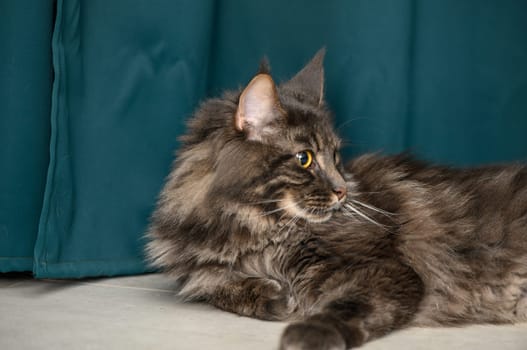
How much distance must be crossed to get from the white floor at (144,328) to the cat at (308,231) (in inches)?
3.0

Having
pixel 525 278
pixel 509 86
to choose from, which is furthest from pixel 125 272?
pixel 509 86

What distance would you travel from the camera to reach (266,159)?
5.99ft

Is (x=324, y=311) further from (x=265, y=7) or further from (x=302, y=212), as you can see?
(x=265, y=7)

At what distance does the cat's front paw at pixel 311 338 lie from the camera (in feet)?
4.64

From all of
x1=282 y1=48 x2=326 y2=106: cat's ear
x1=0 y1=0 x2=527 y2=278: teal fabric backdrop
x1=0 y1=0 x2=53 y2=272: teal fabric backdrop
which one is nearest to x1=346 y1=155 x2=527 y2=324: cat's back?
x1=282 y1=48 x2=326 y2=106: cat's ear

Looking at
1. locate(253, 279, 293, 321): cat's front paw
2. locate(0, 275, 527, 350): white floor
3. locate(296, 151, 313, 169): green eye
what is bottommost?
locate(0, 275, 527, 350): white floor

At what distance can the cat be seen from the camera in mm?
1788

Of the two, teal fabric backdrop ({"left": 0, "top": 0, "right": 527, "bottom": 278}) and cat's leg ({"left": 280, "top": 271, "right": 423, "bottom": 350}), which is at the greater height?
→ teal fabric backdrop ({"left": 0, "top": 0, "right": 527, "bottom": 278})

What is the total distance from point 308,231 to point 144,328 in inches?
21.9

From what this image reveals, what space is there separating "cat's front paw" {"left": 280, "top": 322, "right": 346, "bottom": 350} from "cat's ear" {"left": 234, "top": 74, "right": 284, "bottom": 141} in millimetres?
634

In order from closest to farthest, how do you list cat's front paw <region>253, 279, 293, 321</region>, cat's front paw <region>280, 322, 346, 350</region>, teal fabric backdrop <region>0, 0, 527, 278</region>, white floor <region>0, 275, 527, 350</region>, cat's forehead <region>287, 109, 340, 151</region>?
1. cat's front paw <region>280, 322, 346, 350</region>
2. white floor <region>0, 275, 527, 350</region>
3. cat's front paw <region>253, 279, 293, 321</region>
4. cat's forehead <region>287, 109, 340, 151</region>
5. teal fabric backdrop <region>0, 0, 527, 278</region>

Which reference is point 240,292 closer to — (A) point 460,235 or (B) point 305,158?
(B) point 305,158

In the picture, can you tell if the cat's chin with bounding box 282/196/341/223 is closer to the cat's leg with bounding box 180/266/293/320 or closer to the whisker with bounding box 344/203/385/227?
the whisker with bounding box 344/203/385/227

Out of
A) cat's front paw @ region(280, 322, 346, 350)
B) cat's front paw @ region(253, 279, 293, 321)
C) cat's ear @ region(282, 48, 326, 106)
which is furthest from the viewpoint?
cat's ear @ region(282, 48, 326, 106)
